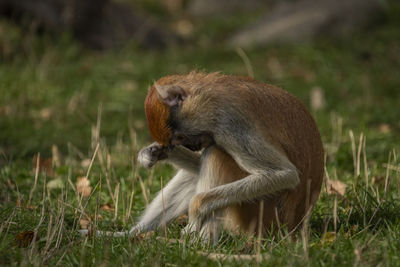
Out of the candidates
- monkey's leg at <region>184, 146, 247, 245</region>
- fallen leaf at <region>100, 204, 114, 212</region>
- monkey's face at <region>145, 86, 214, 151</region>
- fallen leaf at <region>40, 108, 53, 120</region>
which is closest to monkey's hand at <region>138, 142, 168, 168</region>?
monkey's face at <region>145, 86, 214, 151</region>

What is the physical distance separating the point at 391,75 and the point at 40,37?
578 cm

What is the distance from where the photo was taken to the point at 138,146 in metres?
6.15

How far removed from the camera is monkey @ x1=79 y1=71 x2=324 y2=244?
3.85 metres

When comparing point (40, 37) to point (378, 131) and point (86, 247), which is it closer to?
point (378, 131)

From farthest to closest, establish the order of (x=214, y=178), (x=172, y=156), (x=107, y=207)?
1. (x=107, y=207)
2. (x=172, y=156)
3. (x=214, y=178)

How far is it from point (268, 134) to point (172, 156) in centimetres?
75

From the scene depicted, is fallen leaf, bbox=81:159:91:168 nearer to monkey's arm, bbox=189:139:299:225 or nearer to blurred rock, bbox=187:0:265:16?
monkey's arm, bbox=189:139:299:225

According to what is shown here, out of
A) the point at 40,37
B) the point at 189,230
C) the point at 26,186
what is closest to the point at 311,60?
the point at 40,37

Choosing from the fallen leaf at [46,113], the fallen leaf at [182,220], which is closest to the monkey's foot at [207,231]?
the fallen leaf at [182,220]

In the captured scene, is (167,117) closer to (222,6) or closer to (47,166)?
(47,166)

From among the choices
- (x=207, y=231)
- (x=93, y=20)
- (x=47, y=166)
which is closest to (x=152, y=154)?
(x=207, y=231)

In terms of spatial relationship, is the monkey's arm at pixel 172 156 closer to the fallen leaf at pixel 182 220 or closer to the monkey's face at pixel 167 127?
the monkey's face at pixel 167 127

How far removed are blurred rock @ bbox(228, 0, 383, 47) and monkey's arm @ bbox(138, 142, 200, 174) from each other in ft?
25.4

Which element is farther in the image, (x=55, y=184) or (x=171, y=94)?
(x=55, y=184)
